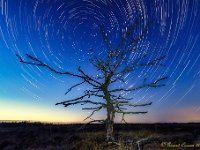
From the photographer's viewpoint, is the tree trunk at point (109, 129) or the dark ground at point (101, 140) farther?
the dark ground at point (101, 140)

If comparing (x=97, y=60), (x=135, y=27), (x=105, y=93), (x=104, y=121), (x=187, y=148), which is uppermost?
(x=135, y=27)

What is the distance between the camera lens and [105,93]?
14.8m

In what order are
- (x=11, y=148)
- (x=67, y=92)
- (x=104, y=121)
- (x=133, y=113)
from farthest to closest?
(x=11, y=148), (x=104, y=121), (x=133, y=113), (x=67, y=92)

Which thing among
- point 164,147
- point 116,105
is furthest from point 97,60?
point 164,147

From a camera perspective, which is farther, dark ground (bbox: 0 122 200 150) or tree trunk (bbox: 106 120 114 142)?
dark ground (bbox: 0 122 200 150)

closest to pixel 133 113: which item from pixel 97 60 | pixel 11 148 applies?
pixel 97 60

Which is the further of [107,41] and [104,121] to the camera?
[104,121]

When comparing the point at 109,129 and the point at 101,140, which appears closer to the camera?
the point at 109,129

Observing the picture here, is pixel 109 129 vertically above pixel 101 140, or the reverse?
pixel 109 129

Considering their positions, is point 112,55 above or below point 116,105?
above

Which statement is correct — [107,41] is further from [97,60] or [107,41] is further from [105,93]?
[105,93]

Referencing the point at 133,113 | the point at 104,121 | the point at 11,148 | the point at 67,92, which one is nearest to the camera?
the point at 67,92

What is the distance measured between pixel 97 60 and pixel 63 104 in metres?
2.55

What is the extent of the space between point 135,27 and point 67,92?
384 centimetres
